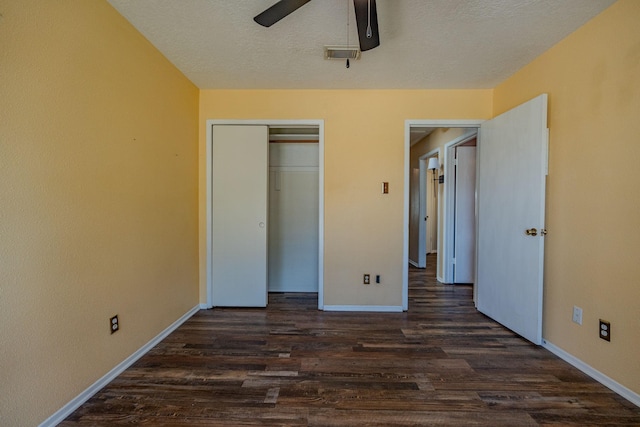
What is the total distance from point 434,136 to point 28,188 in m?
4.81

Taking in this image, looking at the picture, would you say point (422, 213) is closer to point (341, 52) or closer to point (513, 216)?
point (513, 216)

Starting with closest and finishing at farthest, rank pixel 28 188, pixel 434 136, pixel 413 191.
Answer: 1. pixel 28 188
2. pixel 434 136
3. pixel 413 191

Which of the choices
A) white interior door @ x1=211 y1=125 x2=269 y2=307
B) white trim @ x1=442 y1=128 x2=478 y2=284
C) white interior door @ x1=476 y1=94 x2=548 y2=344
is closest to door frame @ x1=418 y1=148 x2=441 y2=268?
white trim @ x1=442 y1=128 x2=478 y2=284

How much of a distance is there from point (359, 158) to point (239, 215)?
147 centimetres

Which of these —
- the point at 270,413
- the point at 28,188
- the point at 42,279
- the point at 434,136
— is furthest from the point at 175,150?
the point at 434,136

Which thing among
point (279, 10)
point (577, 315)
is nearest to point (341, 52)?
point (279, 10)

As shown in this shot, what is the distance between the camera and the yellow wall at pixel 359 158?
2.93 meters

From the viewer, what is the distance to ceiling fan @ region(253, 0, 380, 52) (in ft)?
4.73

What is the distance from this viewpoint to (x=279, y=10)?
1470 millimetres

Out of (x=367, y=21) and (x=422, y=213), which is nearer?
(x=367, y=21)

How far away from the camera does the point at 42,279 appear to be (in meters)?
1.34

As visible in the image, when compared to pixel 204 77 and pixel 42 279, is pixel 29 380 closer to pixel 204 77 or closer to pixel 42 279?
pixel 42 279

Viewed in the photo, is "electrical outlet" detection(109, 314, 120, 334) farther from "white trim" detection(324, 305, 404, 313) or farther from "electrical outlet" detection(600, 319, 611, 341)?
"electrical outlet" detection(600, 319, 611, 341)

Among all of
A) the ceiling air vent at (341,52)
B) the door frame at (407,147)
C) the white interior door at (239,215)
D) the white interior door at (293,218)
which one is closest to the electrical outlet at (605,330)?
the door frame at (407,147)
